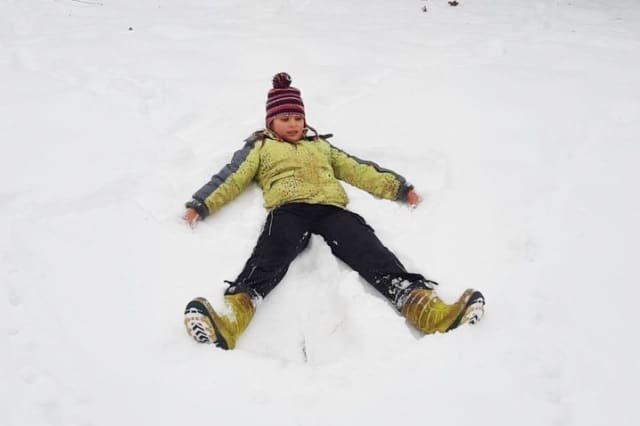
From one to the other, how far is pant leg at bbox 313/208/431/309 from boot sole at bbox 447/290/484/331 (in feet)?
0.96

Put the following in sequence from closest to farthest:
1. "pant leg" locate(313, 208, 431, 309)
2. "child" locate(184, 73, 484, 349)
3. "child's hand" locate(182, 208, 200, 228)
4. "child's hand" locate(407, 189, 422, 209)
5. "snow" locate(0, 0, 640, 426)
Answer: "snow" locate(0, 0, 640, 426), "child" locate(184, 73, 484, 349), "pant leg" locate(313, 208, 431, 309), "child's hand" locate(182, 208, 200, 228), "child's hand" locate(407, 189, 422, 209)

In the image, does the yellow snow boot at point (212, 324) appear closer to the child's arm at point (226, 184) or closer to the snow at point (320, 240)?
the snow at point (320, 240)

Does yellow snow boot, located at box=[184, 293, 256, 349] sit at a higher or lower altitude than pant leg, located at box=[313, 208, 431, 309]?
lower

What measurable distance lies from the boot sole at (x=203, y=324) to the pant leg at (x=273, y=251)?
0.29 metres

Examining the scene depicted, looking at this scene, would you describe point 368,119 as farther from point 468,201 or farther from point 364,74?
point 468,201

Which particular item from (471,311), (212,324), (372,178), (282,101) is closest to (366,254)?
(471,311)

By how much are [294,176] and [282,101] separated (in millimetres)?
723

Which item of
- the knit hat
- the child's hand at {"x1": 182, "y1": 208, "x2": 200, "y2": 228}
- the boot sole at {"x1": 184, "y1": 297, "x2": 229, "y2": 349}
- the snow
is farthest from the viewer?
the knit hat

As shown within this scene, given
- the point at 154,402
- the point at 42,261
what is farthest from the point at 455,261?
the point at 42,261

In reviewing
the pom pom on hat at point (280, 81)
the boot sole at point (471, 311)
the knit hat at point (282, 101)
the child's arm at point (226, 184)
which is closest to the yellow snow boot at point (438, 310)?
the boot sole at point (471, 311)

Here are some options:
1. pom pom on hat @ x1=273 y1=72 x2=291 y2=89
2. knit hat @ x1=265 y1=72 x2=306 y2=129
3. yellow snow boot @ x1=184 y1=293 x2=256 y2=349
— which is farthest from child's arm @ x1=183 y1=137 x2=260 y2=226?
yellow snow boot @ x1=184 y1=293 x2=256 y2=349

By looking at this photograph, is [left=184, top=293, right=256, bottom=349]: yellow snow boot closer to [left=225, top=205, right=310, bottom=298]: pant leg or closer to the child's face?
[left=225, top=205, right=310, bottom=298]: pant leg

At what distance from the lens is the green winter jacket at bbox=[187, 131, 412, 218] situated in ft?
10.7

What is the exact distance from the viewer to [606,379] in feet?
6.94
